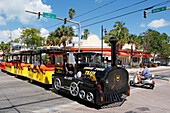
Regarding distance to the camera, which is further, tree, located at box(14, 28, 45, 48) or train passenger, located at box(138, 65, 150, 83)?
tree, located at box(14, 28, 45, 48)

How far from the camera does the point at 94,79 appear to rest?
538 cm

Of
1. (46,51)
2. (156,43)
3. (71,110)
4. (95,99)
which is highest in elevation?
(156,43)

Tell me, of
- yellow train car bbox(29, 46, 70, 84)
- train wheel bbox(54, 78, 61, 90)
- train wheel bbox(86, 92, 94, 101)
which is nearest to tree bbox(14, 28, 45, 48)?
yellow train car bbox(29, 46, 70, 84)

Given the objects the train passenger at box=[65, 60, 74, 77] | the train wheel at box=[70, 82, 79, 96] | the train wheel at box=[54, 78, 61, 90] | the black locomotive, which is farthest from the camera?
the train wheel at box=[54, 78, 61, 90]

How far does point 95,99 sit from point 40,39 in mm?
32623

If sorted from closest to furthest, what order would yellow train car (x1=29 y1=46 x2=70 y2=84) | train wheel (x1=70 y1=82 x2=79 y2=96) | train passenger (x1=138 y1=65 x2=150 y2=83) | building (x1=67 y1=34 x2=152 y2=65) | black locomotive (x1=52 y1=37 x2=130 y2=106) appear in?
black locomotive (x1=52 y1=37 x2=130 y2=106) → train wheel (x1=70 y1=82 x2=79 y2=96) → yellow train car (x1=29 y1=46 x2=70 y2=84) → train passenger (x1=138 y1=65 x2=150 y2=83) → building (x1=67 y1=34 x2=152 y2=65)

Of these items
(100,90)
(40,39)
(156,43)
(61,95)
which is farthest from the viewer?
(40,39)

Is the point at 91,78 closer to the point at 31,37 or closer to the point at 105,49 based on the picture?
the point at 105,49

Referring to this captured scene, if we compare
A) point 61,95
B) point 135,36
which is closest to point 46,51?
point 61,95

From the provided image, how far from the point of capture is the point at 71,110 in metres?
5.15

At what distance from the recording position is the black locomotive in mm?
5117

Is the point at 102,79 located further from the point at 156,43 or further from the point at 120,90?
the point at 156,43

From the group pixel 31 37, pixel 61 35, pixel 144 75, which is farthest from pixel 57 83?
pixel 31 37

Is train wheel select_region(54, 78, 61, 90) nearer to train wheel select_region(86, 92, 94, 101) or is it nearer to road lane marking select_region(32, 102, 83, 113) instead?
road lane marking select_region(32, 102, 83, 113)
